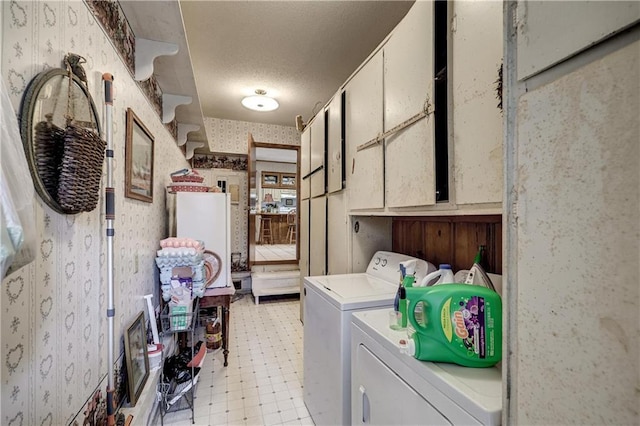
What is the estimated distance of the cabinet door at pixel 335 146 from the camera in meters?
2.27

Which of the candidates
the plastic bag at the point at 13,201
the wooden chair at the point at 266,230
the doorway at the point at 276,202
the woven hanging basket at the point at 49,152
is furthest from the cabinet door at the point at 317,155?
the wooden chair at the point at 266,230

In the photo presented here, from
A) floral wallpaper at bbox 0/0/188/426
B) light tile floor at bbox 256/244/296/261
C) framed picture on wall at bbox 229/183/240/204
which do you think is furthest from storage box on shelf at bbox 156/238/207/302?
light tile floor at bbox 256/244/296/261

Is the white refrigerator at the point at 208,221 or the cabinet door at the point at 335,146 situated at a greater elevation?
the cabinet door at the point at 335,146

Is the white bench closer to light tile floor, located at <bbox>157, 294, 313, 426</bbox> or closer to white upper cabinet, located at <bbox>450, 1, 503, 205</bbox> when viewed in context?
light tile floor, located at <bbox>157, 294, 313, 426</bbox>

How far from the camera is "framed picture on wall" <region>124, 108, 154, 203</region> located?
1.54 metres

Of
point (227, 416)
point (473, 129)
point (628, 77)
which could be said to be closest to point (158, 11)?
point (473, 129)

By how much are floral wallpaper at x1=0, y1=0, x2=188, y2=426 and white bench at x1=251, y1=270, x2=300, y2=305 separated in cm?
283

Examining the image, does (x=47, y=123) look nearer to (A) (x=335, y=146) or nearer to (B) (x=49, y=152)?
(B) (x=49, y=152)

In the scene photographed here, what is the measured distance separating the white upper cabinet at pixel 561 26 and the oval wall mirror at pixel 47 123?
1.21 meters

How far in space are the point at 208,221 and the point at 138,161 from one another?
890mm

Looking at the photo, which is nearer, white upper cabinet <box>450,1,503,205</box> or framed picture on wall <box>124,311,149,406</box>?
white upper cabinet <box>450,1,503,205</box>

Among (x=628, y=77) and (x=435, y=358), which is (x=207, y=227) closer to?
(x=435, y=358)

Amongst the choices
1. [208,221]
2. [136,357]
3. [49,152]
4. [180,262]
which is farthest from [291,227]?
[49,152]

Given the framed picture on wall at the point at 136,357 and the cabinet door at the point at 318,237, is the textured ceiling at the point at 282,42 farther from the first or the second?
the framed picture on wall at the point at 136,357
